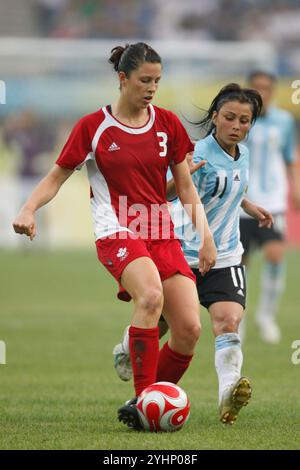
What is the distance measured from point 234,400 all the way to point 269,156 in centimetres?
532

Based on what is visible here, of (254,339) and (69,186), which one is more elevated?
(69,186)

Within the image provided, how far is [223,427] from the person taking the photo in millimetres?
5797

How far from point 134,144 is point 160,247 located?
0.59 m

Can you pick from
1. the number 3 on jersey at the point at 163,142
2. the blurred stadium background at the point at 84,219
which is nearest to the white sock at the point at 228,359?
the blurred stadium background at the point at 84,219

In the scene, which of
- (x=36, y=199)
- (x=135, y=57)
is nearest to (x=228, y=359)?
(x=36, y=199)

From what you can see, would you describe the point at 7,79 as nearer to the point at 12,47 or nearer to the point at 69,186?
the point at 12,47

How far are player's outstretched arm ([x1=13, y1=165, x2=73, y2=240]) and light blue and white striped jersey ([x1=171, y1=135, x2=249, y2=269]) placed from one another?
0.94 meters

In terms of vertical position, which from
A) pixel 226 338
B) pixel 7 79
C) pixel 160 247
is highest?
pixel 7 79

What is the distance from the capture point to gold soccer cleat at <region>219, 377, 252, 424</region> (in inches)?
224

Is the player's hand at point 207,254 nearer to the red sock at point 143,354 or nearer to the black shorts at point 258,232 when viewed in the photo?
the red sock at point 143,354

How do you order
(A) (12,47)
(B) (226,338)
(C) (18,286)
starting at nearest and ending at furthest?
(B) (226,338) → (C) (18,286) → (A) (12,47)

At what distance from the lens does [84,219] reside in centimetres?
2255
